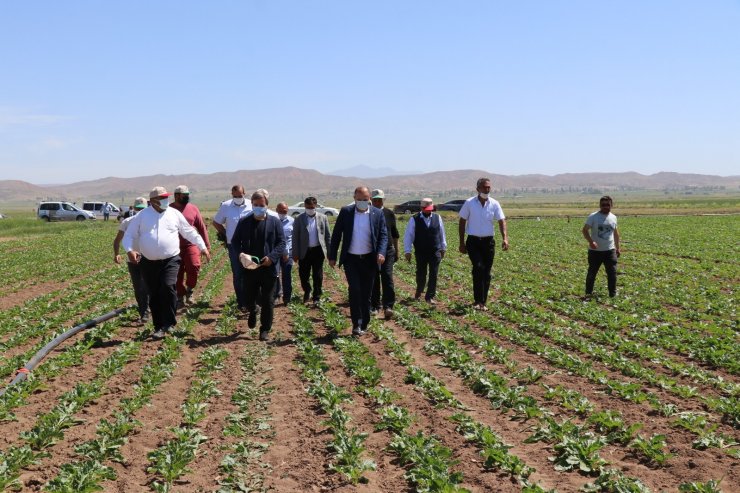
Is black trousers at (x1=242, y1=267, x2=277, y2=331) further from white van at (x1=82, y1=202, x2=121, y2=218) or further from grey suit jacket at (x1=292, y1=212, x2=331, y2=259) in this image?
white van at (x1=82, y1=202, x2=121, y2=218)

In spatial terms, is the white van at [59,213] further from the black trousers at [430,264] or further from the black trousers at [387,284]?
the black trousers at [387,284]

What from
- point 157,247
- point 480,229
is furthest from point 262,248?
point 480,229

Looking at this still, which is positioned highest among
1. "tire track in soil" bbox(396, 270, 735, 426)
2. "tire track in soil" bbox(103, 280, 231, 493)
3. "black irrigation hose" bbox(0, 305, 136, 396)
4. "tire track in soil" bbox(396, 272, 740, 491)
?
"black irrigation hose" bbox(0, 305, 136, 396)

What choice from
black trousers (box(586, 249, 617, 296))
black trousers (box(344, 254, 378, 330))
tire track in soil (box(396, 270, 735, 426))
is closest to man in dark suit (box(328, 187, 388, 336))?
black trousers (box(344, 254, 378, 330))

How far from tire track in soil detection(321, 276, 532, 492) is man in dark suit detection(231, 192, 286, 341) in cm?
136

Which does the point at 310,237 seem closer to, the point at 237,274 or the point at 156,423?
the point at 237,274

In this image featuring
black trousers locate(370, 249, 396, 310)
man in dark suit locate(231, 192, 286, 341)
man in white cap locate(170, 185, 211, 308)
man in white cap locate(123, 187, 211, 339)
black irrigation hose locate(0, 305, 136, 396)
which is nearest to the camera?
black irrigation hose locate(0, 305, 136, 396)

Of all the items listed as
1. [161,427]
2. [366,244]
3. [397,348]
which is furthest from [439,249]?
[161,427]

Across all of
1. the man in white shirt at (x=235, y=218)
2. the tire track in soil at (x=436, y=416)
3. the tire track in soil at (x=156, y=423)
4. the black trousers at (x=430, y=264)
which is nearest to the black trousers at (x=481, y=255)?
the black trousers at (x=430, y=264)

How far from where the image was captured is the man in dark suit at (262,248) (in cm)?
977

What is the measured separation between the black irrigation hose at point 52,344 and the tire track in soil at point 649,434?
525cm

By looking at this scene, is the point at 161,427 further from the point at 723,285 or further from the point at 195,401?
the point at 723,285

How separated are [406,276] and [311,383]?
34.0ft

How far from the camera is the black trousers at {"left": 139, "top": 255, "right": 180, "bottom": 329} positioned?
370 inches
